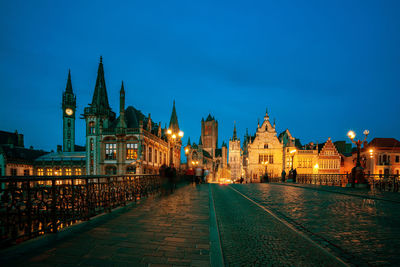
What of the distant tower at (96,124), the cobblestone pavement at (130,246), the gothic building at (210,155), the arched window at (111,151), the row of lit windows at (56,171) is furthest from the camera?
the gothic building at (210,155)

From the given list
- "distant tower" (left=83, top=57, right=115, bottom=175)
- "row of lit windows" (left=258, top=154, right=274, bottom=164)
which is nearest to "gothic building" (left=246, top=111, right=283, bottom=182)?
"row of lit windows" (left=258, top=154, right=274, bottom=164)

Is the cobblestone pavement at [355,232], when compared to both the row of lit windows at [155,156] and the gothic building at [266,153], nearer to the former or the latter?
the row of lit windows at [155,156]

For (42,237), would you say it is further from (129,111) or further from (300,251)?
(129,111)

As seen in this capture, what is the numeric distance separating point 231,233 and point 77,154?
177ft

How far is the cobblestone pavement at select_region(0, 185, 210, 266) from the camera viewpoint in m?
3.50

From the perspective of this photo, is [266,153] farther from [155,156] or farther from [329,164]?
[155,156]

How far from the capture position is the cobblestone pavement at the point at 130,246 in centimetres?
350

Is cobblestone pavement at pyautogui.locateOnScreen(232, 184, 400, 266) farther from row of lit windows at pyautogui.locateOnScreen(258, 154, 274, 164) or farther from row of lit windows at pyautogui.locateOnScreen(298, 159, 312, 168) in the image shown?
row of lit windows at pyautogui.locateOnScreen(298, 159, 312, 168)

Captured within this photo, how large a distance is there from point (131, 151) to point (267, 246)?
35.7 metres

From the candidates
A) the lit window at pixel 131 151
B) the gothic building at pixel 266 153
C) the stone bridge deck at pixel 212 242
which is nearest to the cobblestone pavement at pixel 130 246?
the stone bridge deck at pixel 212 242

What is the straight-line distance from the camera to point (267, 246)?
458 cm

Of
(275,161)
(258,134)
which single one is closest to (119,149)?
(258,134)

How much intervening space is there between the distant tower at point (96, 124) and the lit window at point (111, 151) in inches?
52.0

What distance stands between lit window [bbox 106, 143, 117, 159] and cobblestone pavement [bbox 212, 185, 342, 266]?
35.5 metres
